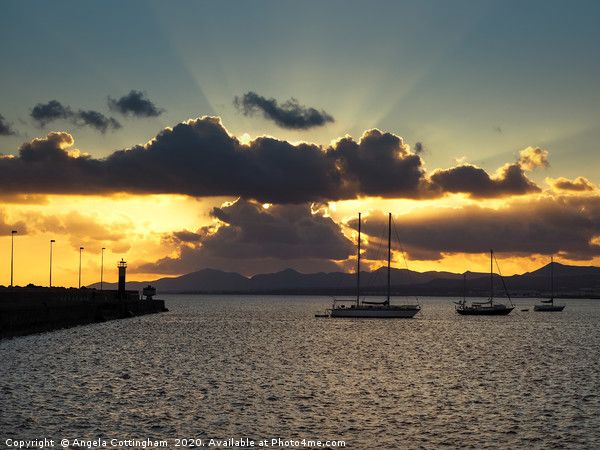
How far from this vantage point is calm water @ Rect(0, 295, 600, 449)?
2862 centimetres

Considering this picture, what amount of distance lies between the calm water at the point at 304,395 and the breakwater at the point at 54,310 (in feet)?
44.7

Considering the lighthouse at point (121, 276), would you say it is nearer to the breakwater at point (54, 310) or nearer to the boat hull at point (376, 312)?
the breakwater at point (54, 310)

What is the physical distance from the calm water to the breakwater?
1363cm

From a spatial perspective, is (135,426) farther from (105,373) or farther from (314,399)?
(105,373)

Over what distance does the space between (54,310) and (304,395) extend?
72.3m

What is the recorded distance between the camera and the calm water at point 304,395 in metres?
28.6

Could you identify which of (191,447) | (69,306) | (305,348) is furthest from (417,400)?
(69,306)

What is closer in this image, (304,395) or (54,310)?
(304,395)

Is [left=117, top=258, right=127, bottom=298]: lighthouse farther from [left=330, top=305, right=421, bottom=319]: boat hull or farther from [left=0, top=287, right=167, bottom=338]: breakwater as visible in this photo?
[left=330, top=305, right=421, bottom=319]: boat hull

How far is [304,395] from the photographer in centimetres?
3912

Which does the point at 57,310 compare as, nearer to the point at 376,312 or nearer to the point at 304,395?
the point at 376,312

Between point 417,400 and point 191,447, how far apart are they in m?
16.0

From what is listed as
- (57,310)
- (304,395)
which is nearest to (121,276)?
(57,310)

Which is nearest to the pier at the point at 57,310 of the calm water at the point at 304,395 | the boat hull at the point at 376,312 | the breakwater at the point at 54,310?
the breakwater at the point at 54,310
